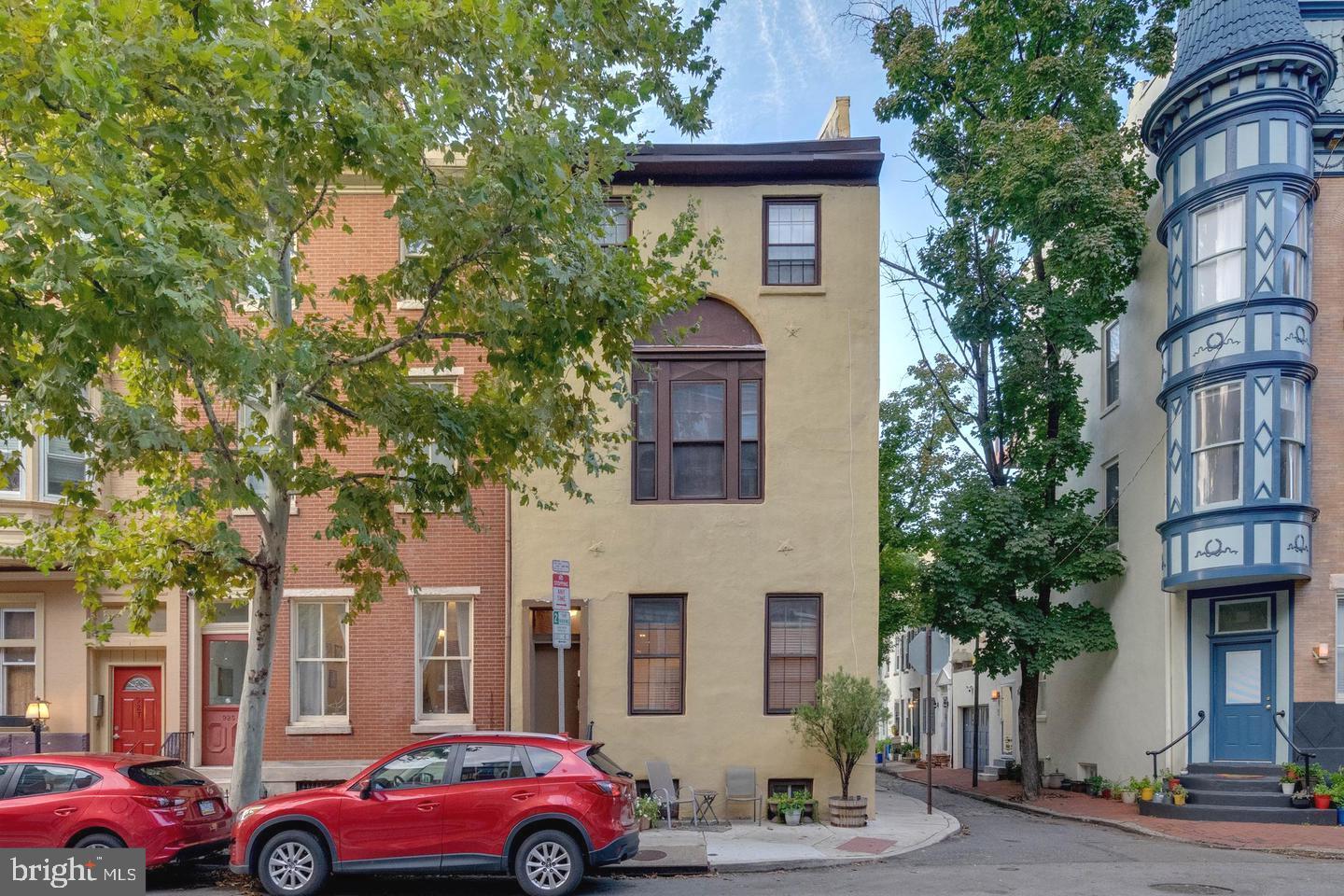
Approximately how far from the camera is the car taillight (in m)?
11.2

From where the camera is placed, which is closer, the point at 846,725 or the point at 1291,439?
the point at 846,725

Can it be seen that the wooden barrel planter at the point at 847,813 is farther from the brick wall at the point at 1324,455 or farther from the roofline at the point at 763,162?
the roofline at the point at 763,162

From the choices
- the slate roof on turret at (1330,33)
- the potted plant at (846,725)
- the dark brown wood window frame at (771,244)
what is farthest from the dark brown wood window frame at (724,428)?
the slate roof on turret at (1330,33)

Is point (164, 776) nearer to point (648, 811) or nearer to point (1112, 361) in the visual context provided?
point (648, 811)

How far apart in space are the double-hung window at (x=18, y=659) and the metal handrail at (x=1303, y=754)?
20043mm

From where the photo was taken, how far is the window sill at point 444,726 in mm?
16609

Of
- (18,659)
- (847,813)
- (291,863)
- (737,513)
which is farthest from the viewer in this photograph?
(18,659)

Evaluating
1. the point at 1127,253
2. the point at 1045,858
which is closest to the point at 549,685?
the point at 1045,858

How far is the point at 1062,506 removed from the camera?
21.1m

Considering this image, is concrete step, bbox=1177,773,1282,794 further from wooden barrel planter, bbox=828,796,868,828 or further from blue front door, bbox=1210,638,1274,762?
wooden barrel planter, bbox=828,796,868,828

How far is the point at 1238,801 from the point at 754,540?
844 centimetres

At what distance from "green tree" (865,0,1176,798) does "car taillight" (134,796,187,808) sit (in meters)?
13.7

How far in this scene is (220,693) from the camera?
1741cm

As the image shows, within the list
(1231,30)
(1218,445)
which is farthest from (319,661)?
(1231,30)
